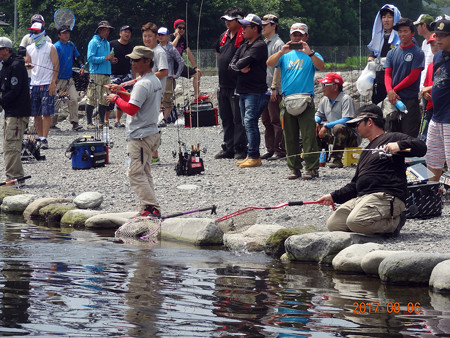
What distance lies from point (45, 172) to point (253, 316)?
8.22 m

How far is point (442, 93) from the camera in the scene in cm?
930

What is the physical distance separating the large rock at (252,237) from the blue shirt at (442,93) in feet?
6.83

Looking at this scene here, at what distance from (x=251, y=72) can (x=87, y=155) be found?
2949 mm

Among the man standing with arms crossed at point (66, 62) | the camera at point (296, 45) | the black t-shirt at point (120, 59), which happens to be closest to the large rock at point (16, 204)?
the camera at point (296, 45)

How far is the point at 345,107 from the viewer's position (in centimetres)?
1219

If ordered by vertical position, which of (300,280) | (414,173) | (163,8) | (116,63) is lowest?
(300,280)

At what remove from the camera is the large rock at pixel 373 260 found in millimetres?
7238

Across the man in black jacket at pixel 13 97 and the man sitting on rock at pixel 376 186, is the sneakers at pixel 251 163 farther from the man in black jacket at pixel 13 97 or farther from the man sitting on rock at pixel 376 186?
the man sitting on rock at pixel 376 186

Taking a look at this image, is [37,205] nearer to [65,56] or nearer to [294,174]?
[294,174]

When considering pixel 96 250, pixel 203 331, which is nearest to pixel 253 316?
pixel 203 331

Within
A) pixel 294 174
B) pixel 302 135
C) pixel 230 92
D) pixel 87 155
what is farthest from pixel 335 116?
pixel 87 155

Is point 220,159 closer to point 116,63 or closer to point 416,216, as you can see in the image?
point 116,63

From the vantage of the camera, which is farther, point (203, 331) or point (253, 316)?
point (253, 316)

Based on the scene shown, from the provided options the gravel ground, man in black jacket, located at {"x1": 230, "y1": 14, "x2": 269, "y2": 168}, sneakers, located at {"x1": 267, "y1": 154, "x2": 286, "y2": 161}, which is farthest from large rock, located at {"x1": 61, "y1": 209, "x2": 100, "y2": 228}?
sneakers, located at {"x1": 267, "y1": 154, "x2": 286, "y2": 161}
